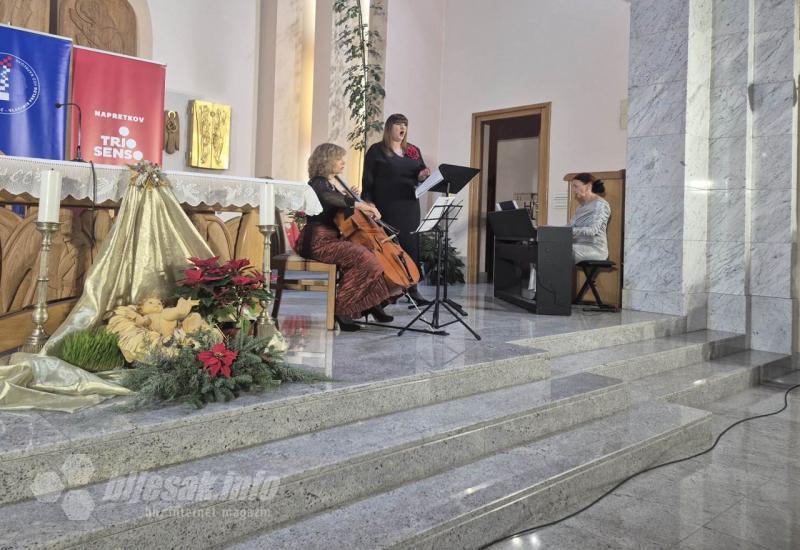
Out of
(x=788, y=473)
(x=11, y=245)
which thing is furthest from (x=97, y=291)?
(x=788, y=473)

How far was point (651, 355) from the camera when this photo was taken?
15.6 feet

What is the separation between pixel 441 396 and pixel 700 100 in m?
4.62

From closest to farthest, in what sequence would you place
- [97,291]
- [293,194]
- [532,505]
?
[532,505] < [97,291] < [293,194]

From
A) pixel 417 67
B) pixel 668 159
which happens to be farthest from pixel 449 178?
pixel 417 67

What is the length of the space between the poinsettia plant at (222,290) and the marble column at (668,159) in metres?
4.36

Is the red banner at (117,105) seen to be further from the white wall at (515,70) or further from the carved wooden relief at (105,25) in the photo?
the white wall at (515,70)

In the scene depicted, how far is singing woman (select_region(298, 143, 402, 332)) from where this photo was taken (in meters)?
4.06

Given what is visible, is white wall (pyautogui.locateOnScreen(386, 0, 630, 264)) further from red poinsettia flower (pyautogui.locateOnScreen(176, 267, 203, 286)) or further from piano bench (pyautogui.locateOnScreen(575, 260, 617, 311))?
red poinsettia flower (pyautogui.locateOnScreen(176, 267, 203, 286))

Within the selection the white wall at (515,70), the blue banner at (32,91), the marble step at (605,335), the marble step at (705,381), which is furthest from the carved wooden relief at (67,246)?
the white wall at (515,70)

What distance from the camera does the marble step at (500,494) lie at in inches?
82.5

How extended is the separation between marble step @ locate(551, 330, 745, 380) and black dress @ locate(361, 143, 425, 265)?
167cm

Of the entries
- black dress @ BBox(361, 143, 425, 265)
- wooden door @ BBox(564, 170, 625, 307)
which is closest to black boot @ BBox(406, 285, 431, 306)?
black dress @ BBox(361, 143, 425, 265)

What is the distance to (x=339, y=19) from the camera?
7809 millimetres

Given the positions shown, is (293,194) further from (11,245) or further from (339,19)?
(339,19)
